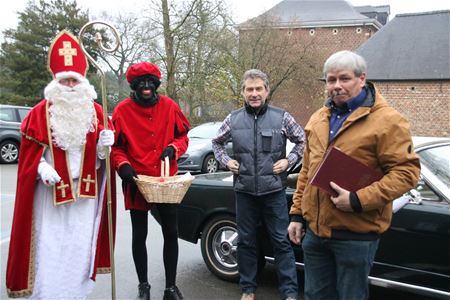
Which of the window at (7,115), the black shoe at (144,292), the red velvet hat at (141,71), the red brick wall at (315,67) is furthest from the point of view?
the red brick wall at (315,67)

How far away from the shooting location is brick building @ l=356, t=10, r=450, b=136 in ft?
82.2

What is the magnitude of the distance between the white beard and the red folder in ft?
6.26

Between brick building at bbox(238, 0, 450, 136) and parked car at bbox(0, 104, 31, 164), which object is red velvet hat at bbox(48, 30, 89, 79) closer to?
parked car at bbox(0, 104, 31, 164)

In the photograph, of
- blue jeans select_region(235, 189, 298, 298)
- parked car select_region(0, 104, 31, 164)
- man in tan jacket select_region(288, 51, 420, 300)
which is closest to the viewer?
man in tan jacket select_region(288, 51, 420, 300)

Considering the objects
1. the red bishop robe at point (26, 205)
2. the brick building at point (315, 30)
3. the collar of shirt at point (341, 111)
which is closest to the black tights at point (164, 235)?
the red bishop robe at point (26, 205)

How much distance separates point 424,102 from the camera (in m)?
25.6

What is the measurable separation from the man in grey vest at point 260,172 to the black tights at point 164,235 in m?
0.56

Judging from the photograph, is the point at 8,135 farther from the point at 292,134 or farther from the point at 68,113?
the point at 292,134

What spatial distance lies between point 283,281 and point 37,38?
3356cm

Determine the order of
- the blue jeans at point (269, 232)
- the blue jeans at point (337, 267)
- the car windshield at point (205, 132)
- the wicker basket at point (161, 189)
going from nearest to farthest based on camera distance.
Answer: the blue jeans at point (337, 267) < the wicker basket at point (161, 189) < the blue jeans at point (269, 232) < the car windshield at point (205, 132)

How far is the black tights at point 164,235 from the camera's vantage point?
3.98 meters

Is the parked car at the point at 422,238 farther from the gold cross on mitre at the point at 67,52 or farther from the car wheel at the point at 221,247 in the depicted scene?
the gold cross on mitre at the point at 67,52

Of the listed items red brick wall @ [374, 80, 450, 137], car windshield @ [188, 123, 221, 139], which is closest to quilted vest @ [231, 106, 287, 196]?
car windshield @ [188, 123, 221, 139]

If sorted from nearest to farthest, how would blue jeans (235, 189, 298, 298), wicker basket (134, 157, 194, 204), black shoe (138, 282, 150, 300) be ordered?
wicker basket (134, 157, 194, 204)
blue jeans (235, 189, 298, 298)
black shoe (138, 282, 150, 300)
